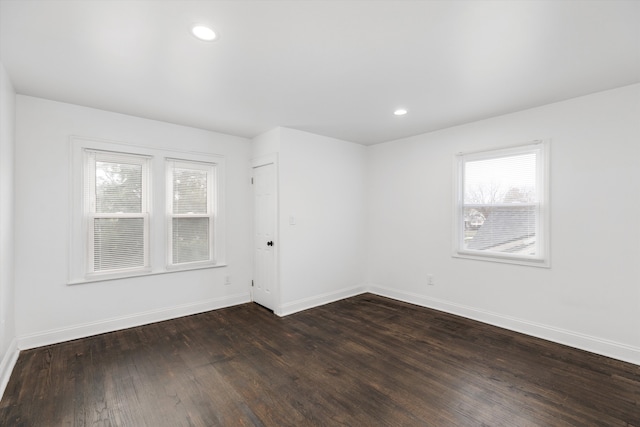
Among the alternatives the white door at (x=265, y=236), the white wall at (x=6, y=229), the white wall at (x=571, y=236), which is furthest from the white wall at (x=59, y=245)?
the white wall at (x=571, y=236)

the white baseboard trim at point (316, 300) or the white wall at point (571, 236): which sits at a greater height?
the white wall at point (571, 236)

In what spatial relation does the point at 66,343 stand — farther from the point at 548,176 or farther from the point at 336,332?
the point at 548,176

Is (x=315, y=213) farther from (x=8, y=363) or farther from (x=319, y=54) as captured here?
(x=8, y=363)

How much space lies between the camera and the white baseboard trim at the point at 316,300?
3.99m

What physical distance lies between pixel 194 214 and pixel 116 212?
34.8 inches

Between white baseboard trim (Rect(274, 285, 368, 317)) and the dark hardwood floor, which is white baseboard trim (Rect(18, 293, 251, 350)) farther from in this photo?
white baseboard trim (Rect(274, 285, 368, 317))

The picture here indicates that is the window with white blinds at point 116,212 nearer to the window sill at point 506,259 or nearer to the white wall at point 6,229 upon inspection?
the white wall at point 6,229

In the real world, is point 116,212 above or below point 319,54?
below

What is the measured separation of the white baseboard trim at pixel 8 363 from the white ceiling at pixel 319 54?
2.36 m

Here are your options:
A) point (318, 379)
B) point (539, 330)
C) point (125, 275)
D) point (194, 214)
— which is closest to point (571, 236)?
point (539, 330)

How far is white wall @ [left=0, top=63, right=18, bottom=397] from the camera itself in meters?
2.36

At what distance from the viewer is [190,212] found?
405 centimetres

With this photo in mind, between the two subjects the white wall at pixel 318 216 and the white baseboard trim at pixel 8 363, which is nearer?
the white baseboard trim at pixel 8 363

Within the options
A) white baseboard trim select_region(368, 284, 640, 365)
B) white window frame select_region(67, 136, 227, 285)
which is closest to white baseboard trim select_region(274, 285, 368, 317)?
white baseboard trim select_region(368, 284, 640, 365)
